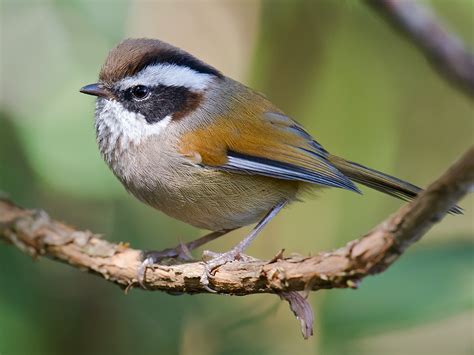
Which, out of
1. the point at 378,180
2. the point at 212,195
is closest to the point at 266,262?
the point at 212,195

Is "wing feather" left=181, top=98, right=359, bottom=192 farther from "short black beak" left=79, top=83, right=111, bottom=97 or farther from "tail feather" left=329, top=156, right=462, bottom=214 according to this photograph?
"short black beak" left=79, top=83, right=111, bottom=97

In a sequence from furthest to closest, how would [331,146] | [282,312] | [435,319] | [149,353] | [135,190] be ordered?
[331,146]
[282,312]
[149,353]
[135,190]
[435,319]

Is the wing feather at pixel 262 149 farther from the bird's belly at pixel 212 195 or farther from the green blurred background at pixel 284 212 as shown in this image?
the green blurred background at pixel 284 212

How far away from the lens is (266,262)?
2496 mm

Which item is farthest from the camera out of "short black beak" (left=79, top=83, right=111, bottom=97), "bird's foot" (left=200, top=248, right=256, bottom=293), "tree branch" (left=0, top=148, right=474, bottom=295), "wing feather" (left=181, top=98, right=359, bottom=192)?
"short black beak" (left=79, top=83, right=111, bottom=97)

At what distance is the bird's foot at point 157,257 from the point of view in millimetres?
3143

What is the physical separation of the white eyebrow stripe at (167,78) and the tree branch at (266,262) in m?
0.85

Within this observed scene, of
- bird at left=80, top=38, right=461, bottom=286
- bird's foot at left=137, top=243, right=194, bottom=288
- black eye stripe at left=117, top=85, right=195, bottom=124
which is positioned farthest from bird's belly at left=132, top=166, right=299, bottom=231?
black eye stripe at left=117, top=85, right=195, bottom=124

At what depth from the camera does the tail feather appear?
359cm

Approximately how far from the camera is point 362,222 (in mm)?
4512

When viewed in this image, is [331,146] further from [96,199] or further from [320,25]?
[96,199]

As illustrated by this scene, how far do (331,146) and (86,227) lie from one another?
1.73 meters

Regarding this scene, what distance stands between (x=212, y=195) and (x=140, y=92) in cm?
71

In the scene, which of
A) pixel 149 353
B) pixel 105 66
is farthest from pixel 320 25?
pixel 149 353
